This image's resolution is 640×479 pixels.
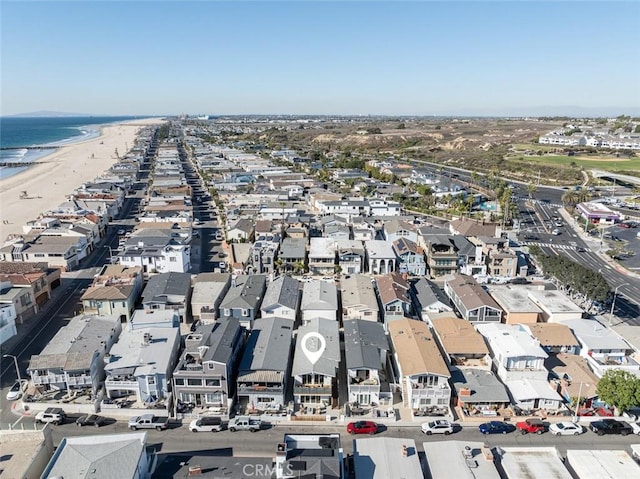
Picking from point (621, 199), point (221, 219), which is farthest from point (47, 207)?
point (621, 199)

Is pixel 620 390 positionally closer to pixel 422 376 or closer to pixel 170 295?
pixel 422 376

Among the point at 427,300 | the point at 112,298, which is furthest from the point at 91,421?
the point at 427,300

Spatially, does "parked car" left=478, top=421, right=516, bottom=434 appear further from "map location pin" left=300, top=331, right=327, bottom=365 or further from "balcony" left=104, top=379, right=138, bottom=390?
"balcony" left=104, top=379, right=138, bottom=390

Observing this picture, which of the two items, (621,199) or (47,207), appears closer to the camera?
(47,207)

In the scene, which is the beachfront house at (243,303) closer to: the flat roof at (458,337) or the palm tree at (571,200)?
the flat roof at (458,337)

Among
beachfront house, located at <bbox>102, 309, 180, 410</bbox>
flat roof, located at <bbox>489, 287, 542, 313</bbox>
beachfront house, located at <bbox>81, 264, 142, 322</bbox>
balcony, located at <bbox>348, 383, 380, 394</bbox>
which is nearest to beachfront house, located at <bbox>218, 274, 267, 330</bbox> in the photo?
beachfront house, located at <bbox>102, 309, 180, 410</bbox>

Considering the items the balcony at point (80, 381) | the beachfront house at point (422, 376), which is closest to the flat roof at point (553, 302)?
the beachfront house at point (422, 376)

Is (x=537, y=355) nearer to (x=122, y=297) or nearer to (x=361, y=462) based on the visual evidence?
(x=361, y=462)
